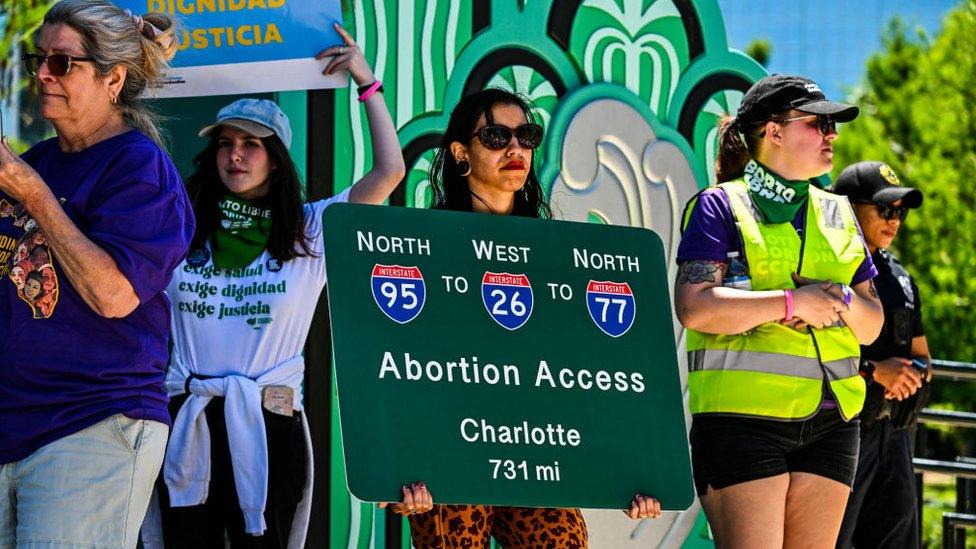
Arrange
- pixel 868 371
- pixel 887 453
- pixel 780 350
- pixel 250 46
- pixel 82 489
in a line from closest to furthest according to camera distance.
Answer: pixel 82 489, pixel 780 350, pixel 250 46, pixel 868 371, pixel 887 453

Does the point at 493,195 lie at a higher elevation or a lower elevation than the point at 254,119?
lower

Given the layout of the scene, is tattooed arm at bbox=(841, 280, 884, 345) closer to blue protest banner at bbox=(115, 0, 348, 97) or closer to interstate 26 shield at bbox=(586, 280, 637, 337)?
interstate 26 shield at bbox=(586, 280, 637, 337)

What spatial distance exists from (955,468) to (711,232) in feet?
9.88

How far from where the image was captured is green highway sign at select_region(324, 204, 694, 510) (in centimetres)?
407

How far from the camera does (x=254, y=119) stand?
4930 mm

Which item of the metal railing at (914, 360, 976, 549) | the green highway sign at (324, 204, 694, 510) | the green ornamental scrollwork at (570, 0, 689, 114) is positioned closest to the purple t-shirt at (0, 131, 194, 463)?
the green highway sign at (324, 204, 694, 510)

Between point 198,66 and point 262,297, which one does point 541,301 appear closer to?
point 262,297

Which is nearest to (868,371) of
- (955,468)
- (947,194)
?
(955,468)

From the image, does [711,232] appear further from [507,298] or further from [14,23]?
[14,23]

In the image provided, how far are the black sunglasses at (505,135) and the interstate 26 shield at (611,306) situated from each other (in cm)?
46

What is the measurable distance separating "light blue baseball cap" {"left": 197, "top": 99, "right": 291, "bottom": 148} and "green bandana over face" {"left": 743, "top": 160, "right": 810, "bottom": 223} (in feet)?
4.96

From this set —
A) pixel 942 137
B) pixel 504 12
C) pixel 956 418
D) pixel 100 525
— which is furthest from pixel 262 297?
pixel 942 137

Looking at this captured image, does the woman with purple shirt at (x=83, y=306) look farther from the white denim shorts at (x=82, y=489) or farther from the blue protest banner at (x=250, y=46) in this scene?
the blue protest banner at (x=250, y=46)

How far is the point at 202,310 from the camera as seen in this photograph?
4.79 metres
